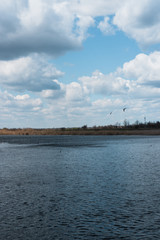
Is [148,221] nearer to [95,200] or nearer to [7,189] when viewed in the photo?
[95,200]

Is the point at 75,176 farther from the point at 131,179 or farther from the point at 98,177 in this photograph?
the point at 131,179

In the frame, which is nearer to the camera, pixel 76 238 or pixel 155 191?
pixel 76 238

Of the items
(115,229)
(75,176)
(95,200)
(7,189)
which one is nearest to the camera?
(115,229)

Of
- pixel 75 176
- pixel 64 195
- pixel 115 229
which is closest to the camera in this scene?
pixel 115 229

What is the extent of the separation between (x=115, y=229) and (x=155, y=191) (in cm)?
938

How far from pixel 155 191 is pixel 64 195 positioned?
7.67 m

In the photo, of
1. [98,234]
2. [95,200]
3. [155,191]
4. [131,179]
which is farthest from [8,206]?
[131,179]

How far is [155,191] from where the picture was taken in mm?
23188

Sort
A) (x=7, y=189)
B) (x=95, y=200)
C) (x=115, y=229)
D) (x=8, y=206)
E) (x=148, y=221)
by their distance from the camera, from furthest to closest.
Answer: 1. (x=7, y=189)
2. (x=95, y=200)
3. (x=8, y=206)
4. (x=148, y=221)
5. (x=115, y=229)

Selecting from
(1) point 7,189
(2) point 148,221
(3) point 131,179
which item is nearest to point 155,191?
(3) point 131,179

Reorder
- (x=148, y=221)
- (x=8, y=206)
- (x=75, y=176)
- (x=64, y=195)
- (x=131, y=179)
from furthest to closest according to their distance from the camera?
(x=75, y=176) → (x=131, y=179) → (x=64, y=195) → (x=8, y=206) → (x=148, y=221)

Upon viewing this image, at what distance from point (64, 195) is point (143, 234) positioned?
9309mm

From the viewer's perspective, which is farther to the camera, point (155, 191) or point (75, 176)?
point (75, 176)

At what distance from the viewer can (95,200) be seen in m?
20.7
